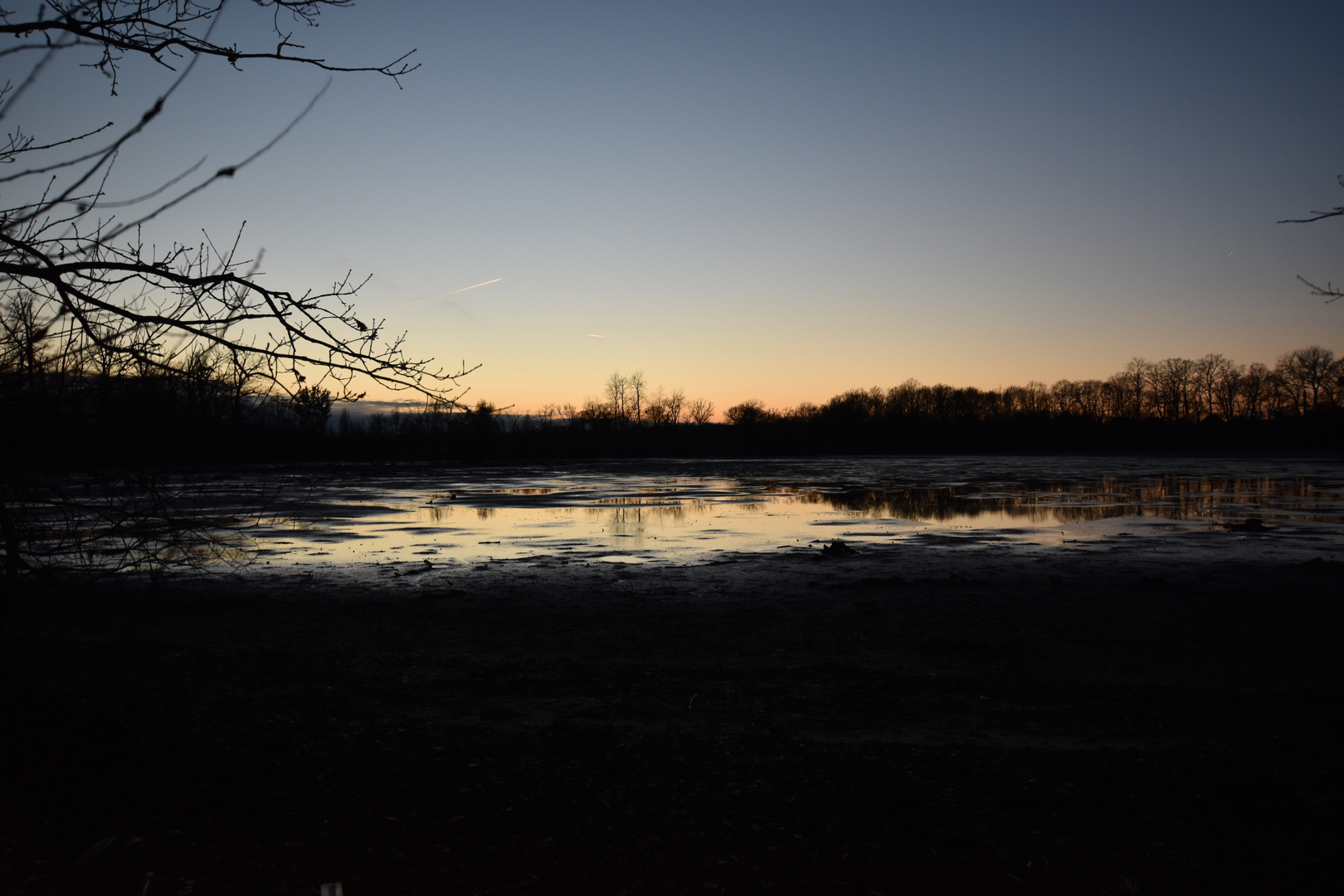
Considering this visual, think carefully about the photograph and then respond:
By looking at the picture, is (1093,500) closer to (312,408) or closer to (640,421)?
(312,408)

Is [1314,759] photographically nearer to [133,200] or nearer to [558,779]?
[558,779]

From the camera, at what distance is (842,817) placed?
4711 mm

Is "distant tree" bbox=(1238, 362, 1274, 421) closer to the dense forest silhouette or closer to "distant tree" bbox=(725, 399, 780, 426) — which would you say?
the dense forest silhouette

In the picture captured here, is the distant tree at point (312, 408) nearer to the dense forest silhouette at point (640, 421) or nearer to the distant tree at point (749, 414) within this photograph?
the dense forest silhouette at point (640, 421)

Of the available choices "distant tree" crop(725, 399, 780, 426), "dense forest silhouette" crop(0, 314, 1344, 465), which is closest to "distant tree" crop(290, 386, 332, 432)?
"dense forest silhouette" crop(0, 314, 1344, 465)

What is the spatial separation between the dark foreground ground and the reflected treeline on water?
15.2 meters

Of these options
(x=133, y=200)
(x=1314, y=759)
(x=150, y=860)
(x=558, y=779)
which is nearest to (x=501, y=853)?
(x=558, y=779)

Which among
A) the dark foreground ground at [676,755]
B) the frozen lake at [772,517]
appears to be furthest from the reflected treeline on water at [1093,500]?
the dark foreground ground at [676,755]

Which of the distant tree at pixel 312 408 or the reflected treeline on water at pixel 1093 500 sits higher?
the distant tree at pixel 312 408

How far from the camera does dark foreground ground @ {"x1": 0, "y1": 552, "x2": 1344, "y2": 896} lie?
13.6 feet

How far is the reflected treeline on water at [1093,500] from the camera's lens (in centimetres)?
2459

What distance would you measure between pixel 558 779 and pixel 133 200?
399 cm

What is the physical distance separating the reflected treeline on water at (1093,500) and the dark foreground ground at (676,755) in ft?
50.0

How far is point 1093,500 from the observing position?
2984 centimetres
